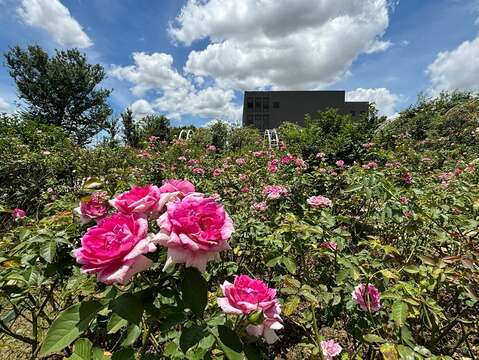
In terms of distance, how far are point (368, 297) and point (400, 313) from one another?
0.18m

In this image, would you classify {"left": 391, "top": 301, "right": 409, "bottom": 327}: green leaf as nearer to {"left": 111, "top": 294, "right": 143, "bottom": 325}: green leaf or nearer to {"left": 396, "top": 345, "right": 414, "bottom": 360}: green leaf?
{"left": 396, "top": 345, "right": 414, "bottom": 360}: green leaf

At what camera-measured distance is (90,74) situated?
2314 cm

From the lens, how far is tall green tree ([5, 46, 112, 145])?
69.9ft

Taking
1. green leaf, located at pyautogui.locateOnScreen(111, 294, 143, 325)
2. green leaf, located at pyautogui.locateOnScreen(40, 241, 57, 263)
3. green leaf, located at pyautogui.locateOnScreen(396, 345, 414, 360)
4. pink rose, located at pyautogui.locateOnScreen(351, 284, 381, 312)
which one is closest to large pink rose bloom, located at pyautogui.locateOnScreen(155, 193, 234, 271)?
green leaf, located at pyautogui.locateOnScreen(111, 294, 143, 325)

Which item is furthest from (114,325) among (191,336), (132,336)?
(191,336)

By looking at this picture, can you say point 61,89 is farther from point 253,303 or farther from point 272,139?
point 253,303

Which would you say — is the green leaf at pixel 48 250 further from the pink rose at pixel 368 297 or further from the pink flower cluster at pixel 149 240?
the pink rose at pixel 368 297

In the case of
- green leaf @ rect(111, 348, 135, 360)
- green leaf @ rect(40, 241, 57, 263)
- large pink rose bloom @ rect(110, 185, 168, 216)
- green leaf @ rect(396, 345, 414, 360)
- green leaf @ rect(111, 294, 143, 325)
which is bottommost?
green leaf @ rect(396, 345, 414, 360)

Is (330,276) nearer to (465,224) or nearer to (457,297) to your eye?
(457,297)

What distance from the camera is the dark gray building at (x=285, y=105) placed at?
3738 cm

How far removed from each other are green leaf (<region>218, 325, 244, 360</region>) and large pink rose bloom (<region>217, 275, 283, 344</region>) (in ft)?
0.13

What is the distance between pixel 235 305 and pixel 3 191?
5.06m

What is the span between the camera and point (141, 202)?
2.02ft

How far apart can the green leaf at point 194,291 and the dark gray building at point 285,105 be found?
37.1 m
